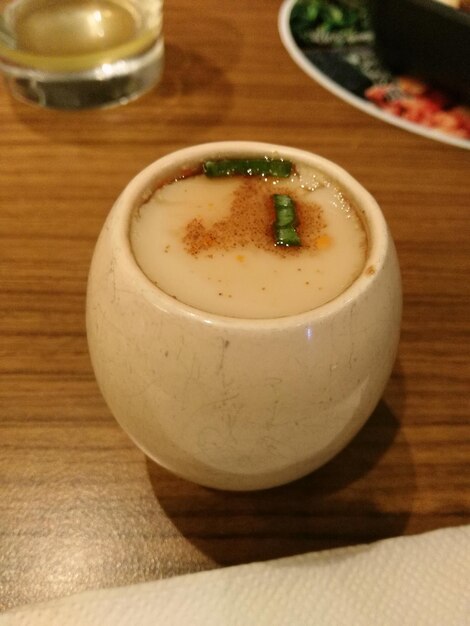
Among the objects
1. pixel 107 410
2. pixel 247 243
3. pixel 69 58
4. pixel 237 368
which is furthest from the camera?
pixel 69 58

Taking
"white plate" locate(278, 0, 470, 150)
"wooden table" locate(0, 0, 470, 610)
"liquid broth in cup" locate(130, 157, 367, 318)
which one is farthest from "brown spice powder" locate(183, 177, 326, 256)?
"white plate" locate(278, 0, 470, 150)

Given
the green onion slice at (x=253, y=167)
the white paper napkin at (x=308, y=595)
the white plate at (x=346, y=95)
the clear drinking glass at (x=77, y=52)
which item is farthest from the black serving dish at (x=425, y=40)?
the white paper napkin at (x=308, y=595)

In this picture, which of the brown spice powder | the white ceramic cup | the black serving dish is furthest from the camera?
the black serving dish

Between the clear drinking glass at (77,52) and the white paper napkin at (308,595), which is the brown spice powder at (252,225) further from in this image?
the clear drinking glass at (77,52)

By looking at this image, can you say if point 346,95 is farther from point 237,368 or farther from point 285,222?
point 237,368

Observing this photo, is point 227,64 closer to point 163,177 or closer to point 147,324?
point 163,177

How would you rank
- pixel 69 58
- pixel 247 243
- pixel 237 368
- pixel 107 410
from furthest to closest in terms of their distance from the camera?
pixel 69 58
pixel 107 410
pixel 247 243
pixel 237 368

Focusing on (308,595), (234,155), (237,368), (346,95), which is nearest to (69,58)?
(346,95)

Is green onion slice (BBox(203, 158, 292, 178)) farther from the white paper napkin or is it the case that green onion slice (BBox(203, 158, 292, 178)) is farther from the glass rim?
the glass rim
